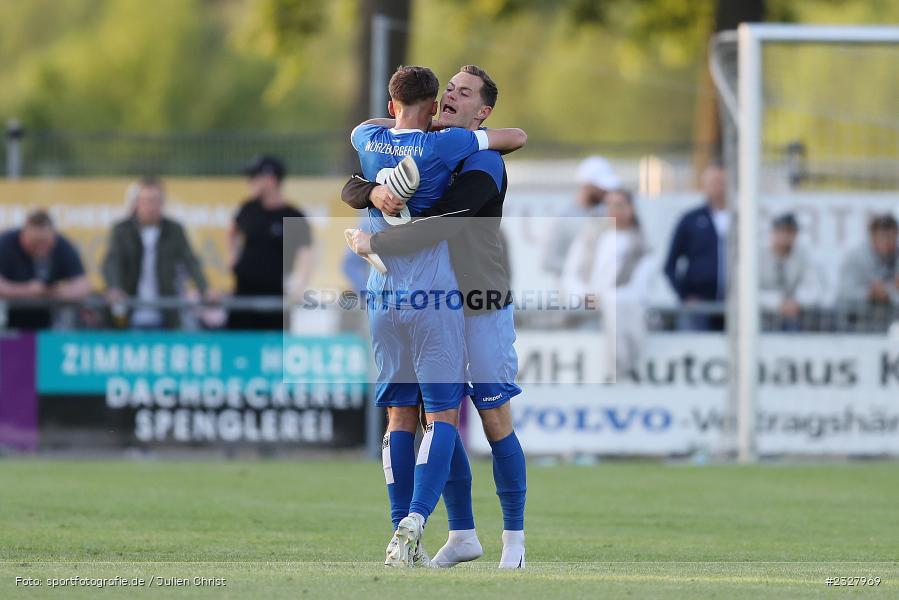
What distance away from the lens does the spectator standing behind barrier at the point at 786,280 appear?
52.9 feet

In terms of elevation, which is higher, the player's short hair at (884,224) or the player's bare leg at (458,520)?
the player's short hair at (884,224)

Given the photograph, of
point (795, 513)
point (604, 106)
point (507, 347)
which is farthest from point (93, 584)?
point (604, 106)

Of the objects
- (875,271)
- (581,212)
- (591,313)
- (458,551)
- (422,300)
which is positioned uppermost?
(581,212)

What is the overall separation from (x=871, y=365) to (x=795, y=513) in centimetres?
482

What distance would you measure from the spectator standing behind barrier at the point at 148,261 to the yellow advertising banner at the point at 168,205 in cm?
83

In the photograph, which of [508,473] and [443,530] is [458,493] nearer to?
[508,473]

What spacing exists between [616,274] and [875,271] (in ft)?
7.67

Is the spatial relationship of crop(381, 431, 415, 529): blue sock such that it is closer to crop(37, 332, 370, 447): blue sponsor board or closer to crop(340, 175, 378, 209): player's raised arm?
crop(340, 175, 378, 209): player's raised arm

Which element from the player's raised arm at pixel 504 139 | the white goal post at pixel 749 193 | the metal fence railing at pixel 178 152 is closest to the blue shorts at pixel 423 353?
the player's raised arm at pixel 504 139

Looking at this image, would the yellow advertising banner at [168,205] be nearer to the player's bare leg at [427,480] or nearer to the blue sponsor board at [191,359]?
the blue sponsor board at [191,359]

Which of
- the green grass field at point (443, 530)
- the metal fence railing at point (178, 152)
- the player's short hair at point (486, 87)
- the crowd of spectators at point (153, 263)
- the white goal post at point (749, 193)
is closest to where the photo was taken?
the green grass field at point (443, 530)

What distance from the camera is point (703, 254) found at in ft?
54.6

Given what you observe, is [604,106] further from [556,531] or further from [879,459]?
[556,531]

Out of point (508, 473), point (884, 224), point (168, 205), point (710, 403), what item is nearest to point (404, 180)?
point (508, 473)
